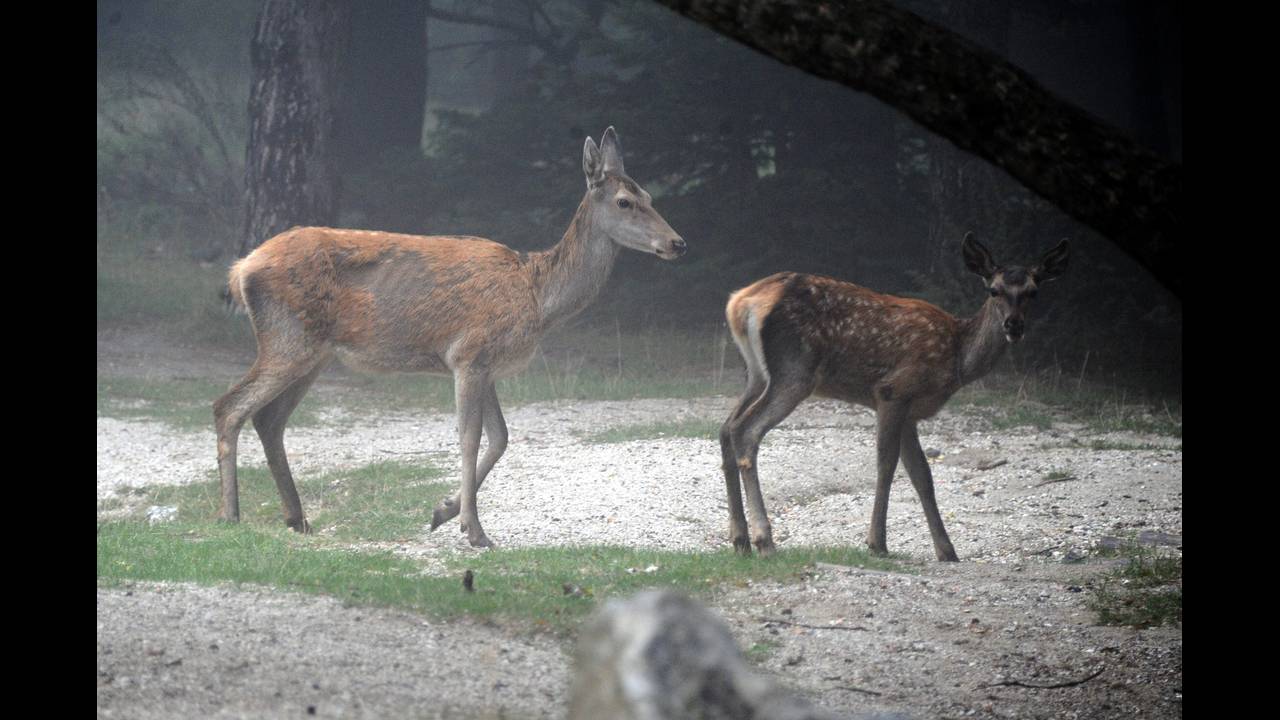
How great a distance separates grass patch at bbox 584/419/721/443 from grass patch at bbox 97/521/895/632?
3.33 meters

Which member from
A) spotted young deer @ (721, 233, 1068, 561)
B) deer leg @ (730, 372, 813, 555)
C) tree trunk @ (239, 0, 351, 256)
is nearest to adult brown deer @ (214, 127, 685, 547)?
spotted young deer @ (721, 233, 1068, 561)

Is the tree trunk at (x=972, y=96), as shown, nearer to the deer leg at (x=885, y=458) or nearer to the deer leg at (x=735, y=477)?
the deer leg at (x=885, y=458)

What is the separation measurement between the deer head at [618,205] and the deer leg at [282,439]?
203cm

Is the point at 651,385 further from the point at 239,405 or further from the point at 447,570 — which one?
the point at 447,570

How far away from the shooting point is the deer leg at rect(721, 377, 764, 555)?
7.54m

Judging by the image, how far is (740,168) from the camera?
16875mm

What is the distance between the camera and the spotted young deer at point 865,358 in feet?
24.8

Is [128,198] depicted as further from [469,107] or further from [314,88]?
[314,88]

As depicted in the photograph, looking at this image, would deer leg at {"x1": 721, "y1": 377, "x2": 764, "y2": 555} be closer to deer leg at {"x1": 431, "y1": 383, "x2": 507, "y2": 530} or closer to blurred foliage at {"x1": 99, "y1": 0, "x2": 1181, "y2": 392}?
deer leg at {"x1": 431, "y1": 383, "x2": 507, "y2": 530}

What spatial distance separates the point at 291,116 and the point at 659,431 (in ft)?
20.6

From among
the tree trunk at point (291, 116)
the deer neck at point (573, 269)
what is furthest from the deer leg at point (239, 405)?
the tree trunk at point (291, 116)

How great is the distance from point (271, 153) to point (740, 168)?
18.0ft

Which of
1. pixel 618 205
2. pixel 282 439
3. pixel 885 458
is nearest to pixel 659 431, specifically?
pixel 618 205
